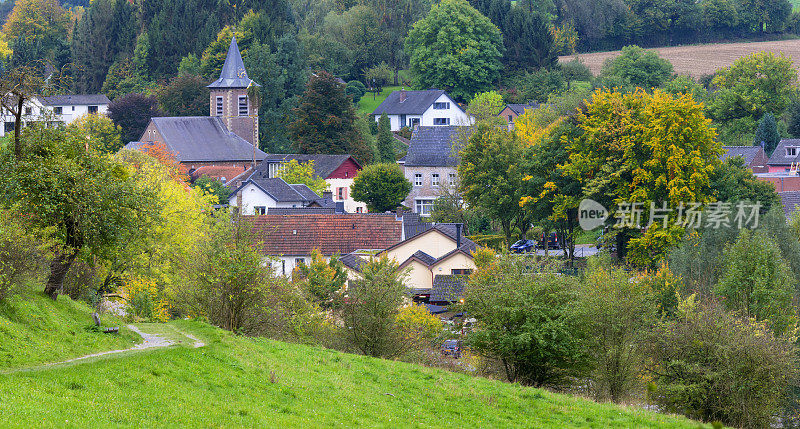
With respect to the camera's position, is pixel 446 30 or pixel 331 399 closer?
pixel 331 399

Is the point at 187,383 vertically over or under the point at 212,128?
under

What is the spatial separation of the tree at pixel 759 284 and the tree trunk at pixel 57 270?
2247cm

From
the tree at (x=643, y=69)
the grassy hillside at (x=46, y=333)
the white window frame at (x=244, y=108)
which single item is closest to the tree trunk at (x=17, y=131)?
the grassy hillside at (x=46, y=333)

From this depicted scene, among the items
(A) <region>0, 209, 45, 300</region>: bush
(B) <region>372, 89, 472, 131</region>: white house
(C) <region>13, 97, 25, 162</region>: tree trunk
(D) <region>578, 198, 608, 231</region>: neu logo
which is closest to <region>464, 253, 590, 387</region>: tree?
(A) <region>0, 209, 45, 300</region>: bush

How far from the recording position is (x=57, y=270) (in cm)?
2316

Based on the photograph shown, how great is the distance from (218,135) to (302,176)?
19.5 metres

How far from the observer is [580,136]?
5028 cm

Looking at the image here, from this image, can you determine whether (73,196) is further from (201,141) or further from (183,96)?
(183,96)

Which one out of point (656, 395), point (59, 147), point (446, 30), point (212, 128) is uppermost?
point (446, 30)

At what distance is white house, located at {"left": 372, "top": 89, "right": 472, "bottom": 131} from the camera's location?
10388 cm

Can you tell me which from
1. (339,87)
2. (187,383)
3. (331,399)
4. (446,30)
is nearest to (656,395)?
(331,399)

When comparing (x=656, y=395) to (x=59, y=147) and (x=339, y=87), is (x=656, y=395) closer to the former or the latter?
(x=59, y=147)

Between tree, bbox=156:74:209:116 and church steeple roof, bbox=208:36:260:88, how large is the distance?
16.2 feet

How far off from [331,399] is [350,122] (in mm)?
67227
